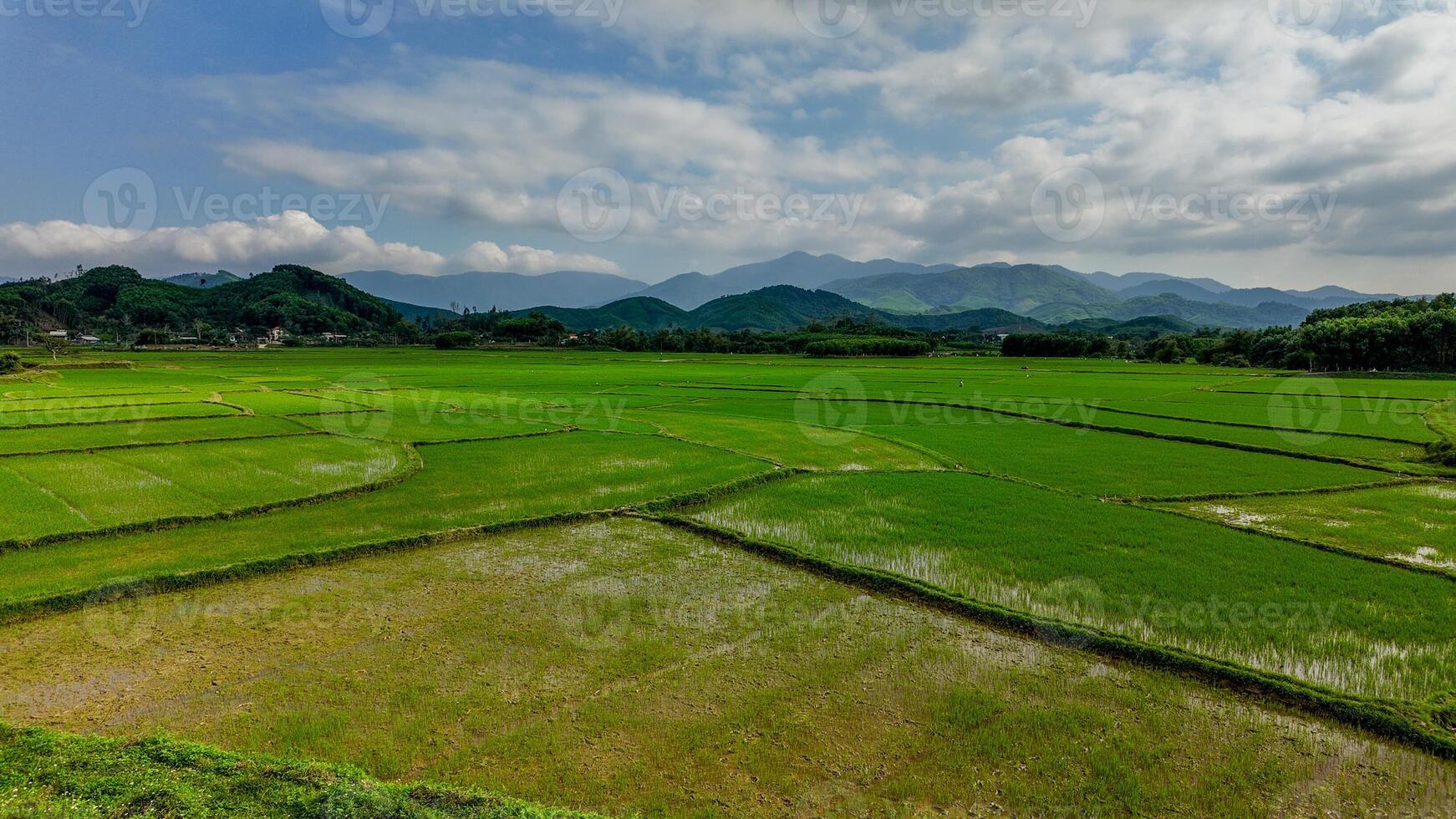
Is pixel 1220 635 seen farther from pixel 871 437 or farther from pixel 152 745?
pixel 871 437

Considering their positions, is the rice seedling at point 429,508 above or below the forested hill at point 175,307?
below

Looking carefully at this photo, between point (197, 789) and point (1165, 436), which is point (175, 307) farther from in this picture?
point (1165, 436)

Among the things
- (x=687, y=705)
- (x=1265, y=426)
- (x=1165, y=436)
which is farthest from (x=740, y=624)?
(x=1265, y=426)

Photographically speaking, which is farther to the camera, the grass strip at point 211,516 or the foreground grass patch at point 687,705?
the grass strip at point 211,516

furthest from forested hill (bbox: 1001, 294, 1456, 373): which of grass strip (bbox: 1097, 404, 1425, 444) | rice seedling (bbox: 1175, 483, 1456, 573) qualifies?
rice seedling (bbox: 1175, 483, 1456, 573)

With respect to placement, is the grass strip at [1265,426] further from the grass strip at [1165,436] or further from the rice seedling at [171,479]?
the rice seedling at [171,479]

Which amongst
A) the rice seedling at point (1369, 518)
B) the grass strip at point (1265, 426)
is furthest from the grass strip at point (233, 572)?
the grass strip at point (1265, 426)

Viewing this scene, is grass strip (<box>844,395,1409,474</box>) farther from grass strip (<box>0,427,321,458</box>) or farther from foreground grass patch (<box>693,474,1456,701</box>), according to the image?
grass strip (<box>0,427,321,458</box>)
